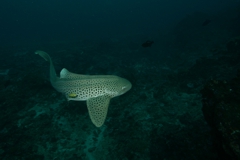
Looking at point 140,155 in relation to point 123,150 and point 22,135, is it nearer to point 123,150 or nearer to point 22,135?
point 123,150

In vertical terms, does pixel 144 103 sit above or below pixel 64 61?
above

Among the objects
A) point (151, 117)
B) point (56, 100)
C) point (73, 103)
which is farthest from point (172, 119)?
point (56, 100)

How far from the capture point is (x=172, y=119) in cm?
521

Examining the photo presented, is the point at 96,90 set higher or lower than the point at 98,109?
higher

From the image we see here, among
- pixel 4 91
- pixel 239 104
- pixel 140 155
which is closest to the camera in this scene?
pixel 239 104

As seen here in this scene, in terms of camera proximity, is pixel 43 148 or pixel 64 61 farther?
pixel 64 61

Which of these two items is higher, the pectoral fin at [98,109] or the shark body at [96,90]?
the shark body at [96,90]

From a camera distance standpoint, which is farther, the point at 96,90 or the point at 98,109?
the point at 96,90

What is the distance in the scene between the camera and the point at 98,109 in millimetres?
4367

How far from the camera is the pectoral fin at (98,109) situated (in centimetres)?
412

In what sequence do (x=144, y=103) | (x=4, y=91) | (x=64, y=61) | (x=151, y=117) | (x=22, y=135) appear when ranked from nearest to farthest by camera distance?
(x=22, y=135)
(x=151, y=117)
(x=144, y=103)
(x=4, y=91)
(x=64, y=61)

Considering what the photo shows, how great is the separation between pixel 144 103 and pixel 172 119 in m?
1.68

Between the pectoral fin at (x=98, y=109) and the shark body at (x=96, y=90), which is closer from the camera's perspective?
the pectoral fin at (x=98, y=109)

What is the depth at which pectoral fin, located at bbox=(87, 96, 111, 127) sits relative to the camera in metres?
4.12
